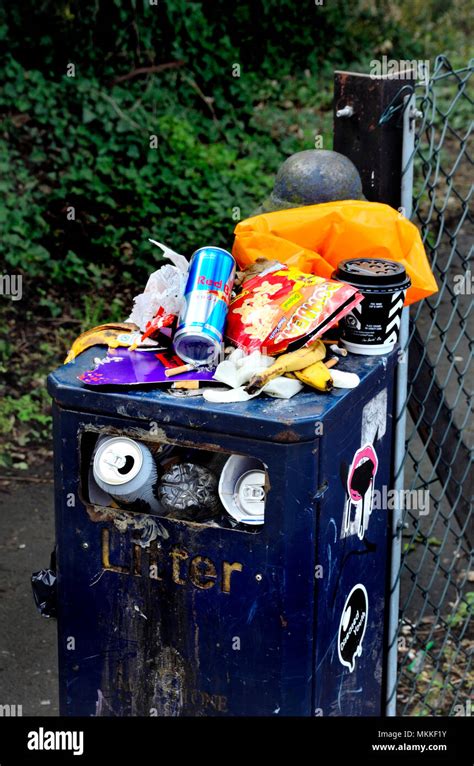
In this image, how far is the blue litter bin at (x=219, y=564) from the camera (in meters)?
2.14

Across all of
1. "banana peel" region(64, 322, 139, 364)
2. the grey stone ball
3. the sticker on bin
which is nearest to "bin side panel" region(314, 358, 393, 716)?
the sticker on bin

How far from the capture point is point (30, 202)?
650 centimetres

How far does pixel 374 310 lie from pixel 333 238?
0.28 meters

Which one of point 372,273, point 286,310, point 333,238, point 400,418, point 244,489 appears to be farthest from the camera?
point 400,418

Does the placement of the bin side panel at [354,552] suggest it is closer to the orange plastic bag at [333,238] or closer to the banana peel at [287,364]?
the banana peel at [287,364]

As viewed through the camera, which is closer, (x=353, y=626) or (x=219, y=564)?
(x=219, y=564)

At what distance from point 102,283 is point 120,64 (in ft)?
6.82

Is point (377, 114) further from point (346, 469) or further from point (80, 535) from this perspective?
point (80, 535)

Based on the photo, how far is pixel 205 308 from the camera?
2.34 metres

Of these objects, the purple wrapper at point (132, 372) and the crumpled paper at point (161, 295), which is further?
the crumpled paper at point (161, 295)

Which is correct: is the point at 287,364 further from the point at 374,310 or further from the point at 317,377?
the point at 374,310

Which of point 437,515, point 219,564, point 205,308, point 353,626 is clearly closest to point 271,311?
point 205,308

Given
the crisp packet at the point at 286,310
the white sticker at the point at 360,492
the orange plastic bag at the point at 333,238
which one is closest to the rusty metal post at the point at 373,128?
the orange plastic bag at the point at 333,238
